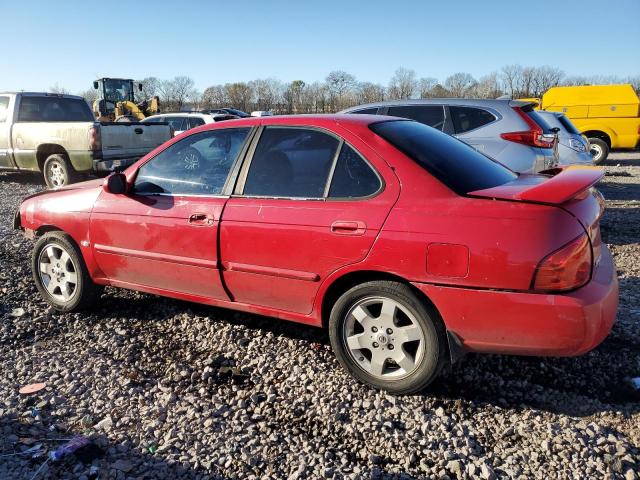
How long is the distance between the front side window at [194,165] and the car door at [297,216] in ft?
0.69

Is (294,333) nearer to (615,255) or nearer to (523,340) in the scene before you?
(523,340)

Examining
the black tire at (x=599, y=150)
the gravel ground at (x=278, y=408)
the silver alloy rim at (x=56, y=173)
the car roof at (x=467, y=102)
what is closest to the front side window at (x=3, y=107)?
the silver alloy rim at (x=56, y=173)

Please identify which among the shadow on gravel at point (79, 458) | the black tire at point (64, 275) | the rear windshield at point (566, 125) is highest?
the rear windshield at point (566, 125)

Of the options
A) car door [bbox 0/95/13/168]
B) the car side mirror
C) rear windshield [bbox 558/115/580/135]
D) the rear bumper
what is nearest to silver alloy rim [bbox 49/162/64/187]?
car door [bbox 0/95/13/168]

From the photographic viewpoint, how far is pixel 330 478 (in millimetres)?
2363

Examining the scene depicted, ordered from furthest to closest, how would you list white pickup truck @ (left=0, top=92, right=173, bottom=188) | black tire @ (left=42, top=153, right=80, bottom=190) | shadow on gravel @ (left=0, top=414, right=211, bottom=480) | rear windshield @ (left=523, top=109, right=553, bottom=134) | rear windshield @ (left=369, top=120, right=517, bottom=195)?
black tire @ (left=42, top=153, right=80, bottom=190)
white pickup truck @ (left=0, top=92, right=173, bottom=188)
rear windshield @ (left=523, top=109, right=553, bottom=134)
rear windshield @ (left=369, top=120, right=517, bottom=195)
shadow on gravel @ (left=0, top=414, right=211, bottom=480)

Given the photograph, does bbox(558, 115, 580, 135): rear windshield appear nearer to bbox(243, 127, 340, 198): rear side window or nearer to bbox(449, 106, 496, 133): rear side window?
bbox(449, 106, 496, 133): rear side window

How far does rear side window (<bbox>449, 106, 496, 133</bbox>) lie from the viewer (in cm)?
735

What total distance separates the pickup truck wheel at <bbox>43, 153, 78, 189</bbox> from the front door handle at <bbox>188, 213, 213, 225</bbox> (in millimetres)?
7893

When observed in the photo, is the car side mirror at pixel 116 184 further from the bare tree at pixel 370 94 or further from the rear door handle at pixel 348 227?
the bare tree at pixel 370 94

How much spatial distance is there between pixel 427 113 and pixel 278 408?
5933mm

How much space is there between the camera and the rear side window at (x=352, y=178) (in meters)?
Answer: 2.99

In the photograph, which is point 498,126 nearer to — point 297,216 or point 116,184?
point 297,216

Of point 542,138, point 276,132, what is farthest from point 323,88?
point 276,132
